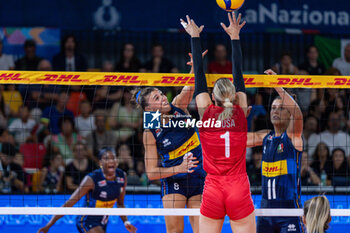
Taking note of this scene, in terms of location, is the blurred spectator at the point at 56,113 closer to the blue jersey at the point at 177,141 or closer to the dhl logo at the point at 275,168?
the blue jersey at the point at 177,141

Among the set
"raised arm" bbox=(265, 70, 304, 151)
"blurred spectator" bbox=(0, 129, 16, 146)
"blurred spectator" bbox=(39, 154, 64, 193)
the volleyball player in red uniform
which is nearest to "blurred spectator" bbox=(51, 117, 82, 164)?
"blurred spectator" bbox=(39, 154, 64, 193)

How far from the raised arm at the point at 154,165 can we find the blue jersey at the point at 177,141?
69mm

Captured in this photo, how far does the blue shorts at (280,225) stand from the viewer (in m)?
6.02

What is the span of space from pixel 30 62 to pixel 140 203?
175 inches

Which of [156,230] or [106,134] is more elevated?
[106,134]

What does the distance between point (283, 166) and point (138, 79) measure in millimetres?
1867

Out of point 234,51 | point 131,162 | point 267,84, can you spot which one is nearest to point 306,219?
point 234,51

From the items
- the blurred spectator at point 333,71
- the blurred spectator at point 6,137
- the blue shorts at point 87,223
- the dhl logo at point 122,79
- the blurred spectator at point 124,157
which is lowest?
the blue shorts at point 87,223

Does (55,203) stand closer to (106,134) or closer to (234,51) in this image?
(106,134)

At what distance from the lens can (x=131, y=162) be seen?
10.0 metres

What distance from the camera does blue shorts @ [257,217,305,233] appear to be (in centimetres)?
602

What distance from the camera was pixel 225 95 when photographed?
4648mm

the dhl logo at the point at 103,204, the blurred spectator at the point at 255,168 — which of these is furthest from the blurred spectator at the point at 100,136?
the blurred spectator at the point at 255,168

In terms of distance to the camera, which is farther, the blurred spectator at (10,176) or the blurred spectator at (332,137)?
the blurred spectator at (332,137)
